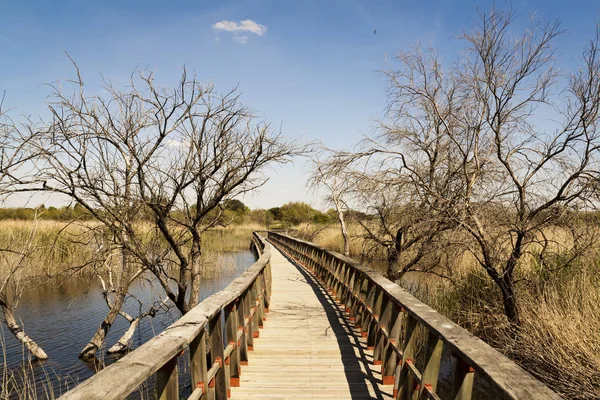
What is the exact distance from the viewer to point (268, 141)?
25.3 feet

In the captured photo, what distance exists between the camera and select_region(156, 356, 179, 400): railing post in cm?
250

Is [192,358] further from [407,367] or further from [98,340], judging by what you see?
[98,340]

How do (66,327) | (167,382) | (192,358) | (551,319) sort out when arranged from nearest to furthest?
(167,382)
(192,358)
(551,319)
(66,327)

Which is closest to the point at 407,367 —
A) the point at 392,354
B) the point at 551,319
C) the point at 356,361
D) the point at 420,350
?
the point at 392,354

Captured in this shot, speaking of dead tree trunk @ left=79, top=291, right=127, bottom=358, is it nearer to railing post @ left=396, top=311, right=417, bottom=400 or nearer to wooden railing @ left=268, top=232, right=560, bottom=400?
wooden railing @ left=268, top=232, right=560, bottom=400

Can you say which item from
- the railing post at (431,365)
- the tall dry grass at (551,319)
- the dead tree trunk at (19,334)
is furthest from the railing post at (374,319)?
the dead tree trunk at (19,334)

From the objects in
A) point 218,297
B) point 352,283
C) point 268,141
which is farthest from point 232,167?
point 218,297

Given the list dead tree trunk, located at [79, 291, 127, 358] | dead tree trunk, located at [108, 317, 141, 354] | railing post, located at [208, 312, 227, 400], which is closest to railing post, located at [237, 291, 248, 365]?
railing post, located at [208, 312, 227, 400]

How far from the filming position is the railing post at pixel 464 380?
266 cm

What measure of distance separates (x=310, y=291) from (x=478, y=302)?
3.96 metres

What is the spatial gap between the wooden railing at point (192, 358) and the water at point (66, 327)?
369 cm

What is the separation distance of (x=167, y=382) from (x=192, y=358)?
2.32 ft

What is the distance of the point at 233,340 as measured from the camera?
4.53 metres

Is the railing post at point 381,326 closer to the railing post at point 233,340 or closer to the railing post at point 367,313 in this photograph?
the railing post at point 367,313
